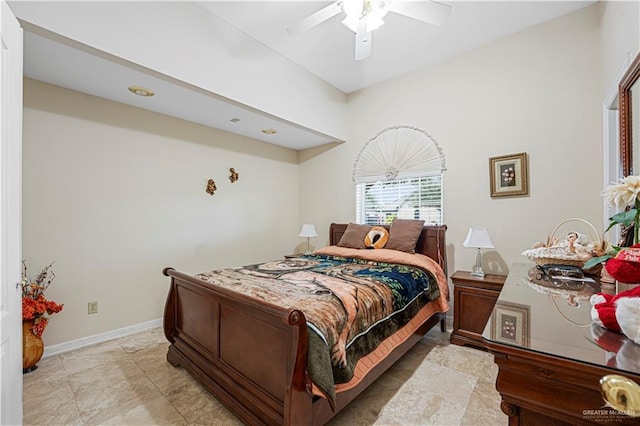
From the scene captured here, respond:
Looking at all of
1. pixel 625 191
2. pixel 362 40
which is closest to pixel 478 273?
pixel 625 191

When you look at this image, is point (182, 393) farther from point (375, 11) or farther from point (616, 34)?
point (616, 34)

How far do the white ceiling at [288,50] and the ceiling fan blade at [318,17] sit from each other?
1.33 ft

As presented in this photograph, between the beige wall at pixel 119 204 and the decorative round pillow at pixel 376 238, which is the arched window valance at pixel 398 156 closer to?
the decorative round pillow at pixel 376 238

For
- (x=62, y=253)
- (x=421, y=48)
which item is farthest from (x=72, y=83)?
(x=421, y=48)

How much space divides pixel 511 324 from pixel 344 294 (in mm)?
1040

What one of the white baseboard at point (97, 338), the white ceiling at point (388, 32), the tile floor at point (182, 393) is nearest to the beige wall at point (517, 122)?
the white ceiling at point (388, 32)

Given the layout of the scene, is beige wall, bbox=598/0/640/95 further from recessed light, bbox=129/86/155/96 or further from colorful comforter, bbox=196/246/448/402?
recessed light, bbox=129/86/155/96

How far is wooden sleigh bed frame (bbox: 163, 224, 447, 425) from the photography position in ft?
4.43

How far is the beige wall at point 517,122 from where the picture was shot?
2525 millimetres

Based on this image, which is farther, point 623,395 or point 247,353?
point 247,353

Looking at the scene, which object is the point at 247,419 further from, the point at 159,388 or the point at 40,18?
the point at 40,18

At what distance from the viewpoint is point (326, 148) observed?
14.9 ft

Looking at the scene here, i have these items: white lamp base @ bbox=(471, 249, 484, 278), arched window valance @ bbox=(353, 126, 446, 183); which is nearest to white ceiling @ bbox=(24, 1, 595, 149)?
arched window valance @ bbox=(353, 126, 446, 183)

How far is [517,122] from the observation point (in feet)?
9.37
